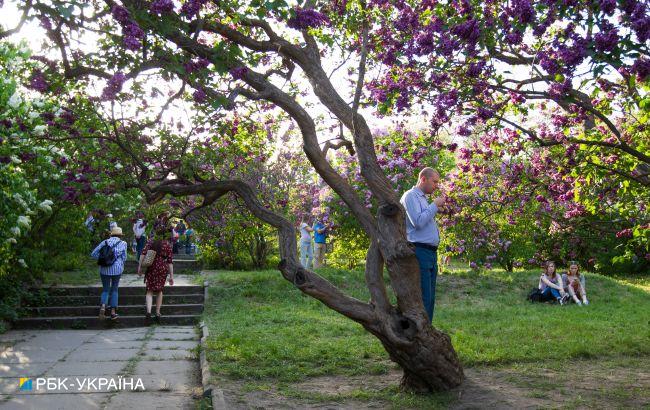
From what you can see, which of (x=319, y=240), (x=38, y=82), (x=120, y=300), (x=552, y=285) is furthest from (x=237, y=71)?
(x=319, y=240)

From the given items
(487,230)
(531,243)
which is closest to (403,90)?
(487,230)

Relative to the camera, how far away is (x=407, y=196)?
6.60m

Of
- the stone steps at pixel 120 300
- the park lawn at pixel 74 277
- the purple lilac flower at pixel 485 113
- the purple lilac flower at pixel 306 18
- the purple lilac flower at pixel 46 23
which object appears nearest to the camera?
the purple lilac flower at pixel 46 23

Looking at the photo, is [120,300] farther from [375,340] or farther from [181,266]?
[375,340]

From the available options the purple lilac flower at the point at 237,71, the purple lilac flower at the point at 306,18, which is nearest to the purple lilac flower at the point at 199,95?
the purple lilac flower at the point at 237,71

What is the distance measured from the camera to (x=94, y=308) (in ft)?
39.9

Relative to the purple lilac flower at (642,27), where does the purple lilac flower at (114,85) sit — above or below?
below

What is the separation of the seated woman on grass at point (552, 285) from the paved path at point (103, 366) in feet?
24.5

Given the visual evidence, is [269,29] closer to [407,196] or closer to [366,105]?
[366,105]

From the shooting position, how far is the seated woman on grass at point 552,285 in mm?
13406

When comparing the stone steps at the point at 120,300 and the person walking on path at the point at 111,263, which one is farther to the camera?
the stone steps at the point at 120,300

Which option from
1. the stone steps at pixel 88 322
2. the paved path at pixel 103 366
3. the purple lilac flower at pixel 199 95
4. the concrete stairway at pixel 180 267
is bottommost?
the paved path at pixel 103 366

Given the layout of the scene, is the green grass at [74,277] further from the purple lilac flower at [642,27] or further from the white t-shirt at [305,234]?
the purple lilac flower at [642,27]

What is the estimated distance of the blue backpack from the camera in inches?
447
